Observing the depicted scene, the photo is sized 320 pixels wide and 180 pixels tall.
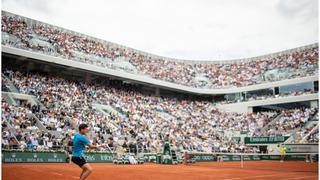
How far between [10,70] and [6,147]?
9.82m

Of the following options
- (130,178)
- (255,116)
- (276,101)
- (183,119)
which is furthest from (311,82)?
(130,178)

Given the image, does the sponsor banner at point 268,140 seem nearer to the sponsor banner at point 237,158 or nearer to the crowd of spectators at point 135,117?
the sponsor banner at point 237,158

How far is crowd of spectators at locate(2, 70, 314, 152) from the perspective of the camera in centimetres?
2175

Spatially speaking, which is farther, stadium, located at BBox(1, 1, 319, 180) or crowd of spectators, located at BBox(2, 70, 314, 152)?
crowd of spectators, located at BBox(2, 70, 314, 152)

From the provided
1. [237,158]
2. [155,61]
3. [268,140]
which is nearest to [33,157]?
[268,140]

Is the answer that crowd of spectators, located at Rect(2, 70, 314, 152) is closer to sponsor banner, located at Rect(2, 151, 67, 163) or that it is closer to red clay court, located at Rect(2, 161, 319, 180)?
sponsor banner, located at Rect(2, 151, 67, 163)

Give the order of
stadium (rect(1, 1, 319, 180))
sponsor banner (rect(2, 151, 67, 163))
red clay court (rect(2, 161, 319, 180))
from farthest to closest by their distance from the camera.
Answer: stadium (rect(1, 1, 319, 180)), sponsor banner (rect(2, 151, 67, 163)), red clay court (rect(2, 161, 319, 180))

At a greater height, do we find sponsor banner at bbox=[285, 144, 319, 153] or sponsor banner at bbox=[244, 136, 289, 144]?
sponsor banner at bbox=[244, 136, 289, 144]

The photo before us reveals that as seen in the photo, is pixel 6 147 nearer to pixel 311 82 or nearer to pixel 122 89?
pixel 122 89

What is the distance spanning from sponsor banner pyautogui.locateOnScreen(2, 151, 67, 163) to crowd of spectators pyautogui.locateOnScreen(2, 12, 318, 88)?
979 cm

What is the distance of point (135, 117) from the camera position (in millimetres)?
26703

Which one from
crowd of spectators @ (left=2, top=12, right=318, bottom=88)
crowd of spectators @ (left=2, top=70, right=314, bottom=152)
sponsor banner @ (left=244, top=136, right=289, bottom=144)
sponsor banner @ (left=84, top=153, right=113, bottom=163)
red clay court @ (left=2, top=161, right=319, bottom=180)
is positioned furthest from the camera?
crowd of spectators @ (left=2, top=12, right=318, bottom=88)

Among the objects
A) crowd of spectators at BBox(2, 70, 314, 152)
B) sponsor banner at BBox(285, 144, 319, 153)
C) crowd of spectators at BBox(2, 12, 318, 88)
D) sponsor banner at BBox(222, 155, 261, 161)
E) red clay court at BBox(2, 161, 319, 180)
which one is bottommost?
red clay court at BBox(2, 161, 319, 180)

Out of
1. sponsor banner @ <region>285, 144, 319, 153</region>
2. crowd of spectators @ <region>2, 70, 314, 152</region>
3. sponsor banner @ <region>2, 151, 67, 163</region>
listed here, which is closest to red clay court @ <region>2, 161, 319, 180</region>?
sponsor banner @ <region>2, 151, 67, 163</region>
